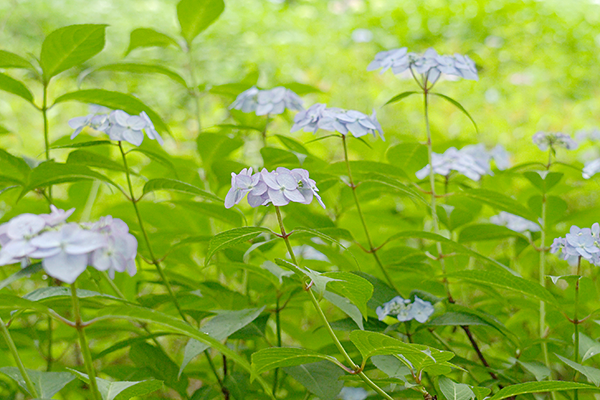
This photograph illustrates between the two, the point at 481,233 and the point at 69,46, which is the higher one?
the point at 69,46

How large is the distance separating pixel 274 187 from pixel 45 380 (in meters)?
0.42

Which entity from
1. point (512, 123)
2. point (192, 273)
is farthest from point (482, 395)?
point (512, 123)

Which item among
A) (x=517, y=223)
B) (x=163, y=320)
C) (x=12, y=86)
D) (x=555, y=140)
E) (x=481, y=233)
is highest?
(x=12, y=86)

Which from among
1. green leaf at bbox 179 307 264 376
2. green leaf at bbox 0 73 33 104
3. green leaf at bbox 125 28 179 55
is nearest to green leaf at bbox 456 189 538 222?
green leaf at bbox 179 307 264 376

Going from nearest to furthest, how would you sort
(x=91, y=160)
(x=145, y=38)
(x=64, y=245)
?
(x=64, y=245), (x=91, y=160), (x=145, y=38)

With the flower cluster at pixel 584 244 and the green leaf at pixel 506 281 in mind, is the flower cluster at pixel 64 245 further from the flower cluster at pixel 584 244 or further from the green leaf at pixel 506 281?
the flower cluster at pixel 584 244

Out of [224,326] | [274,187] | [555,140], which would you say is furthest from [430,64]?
[224,326]

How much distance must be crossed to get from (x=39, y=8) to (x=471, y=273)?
234 inches

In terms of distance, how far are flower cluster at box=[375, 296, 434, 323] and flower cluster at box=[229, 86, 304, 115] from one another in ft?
1.41

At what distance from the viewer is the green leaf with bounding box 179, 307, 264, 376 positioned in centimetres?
66

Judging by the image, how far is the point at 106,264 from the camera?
459 mm

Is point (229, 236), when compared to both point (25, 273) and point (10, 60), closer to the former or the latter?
point (25, 273)

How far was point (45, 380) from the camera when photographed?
694 millimetres

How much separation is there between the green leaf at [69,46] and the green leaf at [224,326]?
1.69 ft
